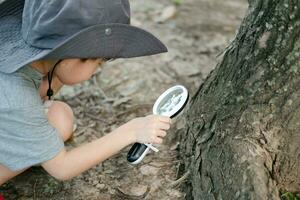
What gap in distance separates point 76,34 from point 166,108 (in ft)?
1.66

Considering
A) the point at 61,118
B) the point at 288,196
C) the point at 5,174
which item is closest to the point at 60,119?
the point at 61,118

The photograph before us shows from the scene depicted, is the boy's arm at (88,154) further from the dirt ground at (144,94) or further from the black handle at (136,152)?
the dirt ground at (144,94)

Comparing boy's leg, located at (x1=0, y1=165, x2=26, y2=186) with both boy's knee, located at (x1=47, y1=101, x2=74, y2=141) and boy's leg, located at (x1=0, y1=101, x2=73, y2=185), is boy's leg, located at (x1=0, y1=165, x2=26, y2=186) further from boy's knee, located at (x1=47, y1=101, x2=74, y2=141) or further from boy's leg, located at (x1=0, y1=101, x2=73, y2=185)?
boy's knee, located at (x1=47, y1=101, x2=74, y2=141)

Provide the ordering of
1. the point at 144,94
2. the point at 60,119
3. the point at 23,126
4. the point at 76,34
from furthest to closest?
1. the point at 144,94
2. the point at 60,119
3. the point at 23,126
4. the point at 76,34

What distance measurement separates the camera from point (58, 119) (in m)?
2.25

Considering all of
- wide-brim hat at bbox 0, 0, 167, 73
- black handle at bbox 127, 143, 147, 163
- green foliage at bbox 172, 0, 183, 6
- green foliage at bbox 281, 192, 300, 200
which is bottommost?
green foliage at bbox 172, 0, 183, 6

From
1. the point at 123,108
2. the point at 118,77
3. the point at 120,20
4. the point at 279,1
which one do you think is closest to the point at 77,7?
the point at 120,20

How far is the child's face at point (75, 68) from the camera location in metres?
1.87

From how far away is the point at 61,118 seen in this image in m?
2.26

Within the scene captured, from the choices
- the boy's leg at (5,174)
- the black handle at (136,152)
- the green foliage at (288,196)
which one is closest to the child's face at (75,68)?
the black handle at (136,152)

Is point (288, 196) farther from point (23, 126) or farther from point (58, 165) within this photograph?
point (23, 126)

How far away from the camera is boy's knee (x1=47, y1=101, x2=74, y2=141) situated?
2.23 metres

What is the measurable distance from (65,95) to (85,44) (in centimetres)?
115

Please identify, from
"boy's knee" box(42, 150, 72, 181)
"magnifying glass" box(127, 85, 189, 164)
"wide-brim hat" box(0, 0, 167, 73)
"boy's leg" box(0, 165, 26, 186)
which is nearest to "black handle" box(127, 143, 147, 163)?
"magnifying glass" box(127, 85, 189, 164)
